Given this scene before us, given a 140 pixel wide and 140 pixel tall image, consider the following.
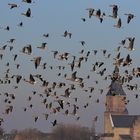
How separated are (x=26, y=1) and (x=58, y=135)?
16562 cm

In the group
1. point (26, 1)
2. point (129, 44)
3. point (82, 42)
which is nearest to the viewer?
point (26, 1)

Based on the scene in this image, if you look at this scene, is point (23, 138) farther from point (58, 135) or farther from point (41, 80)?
point (41, 80)

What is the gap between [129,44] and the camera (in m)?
35.1

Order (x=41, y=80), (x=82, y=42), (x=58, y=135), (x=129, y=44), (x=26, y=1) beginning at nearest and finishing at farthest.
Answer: (x=26, y=1) < (x=129, y=44) < (x=82, y=42) < (x=41, y=80) < (x=58, y=135)

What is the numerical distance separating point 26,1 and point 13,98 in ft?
40.9

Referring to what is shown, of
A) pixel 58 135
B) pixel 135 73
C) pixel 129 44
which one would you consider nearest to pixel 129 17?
pixel 129 44

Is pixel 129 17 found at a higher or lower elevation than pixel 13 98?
higher

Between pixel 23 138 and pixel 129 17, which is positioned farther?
pixel 23 138

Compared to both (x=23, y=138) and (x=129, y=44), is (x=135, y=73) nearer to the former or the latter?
(x=129, y=44)

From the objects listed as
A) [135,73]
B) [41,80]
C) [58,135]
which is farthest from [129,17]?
[58,135]

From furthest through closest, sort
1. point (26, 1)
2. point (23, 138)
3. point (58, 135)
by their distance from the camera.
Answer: point (58, 135), point (23, 138), point (26, 1)

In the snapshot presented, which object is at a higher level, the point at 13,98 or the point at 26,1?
the point at 26,1

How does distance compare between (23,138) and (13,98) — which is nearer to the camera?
(13,98)

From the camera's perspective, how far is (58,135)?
196000mm
